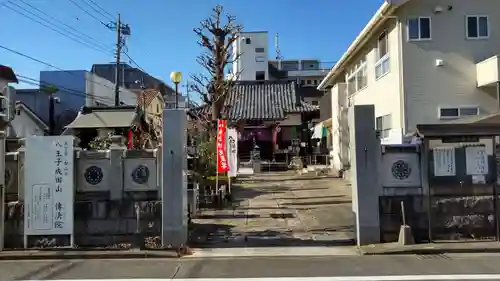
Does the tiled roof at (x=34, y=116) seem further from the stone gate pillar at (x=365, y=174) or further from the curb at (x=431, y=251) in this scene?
the curb at (x=431, y=251)

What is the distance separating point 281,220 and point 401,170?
4.17 meters

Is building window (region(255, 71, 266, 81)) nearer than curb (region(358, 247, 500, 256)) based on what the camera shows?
No

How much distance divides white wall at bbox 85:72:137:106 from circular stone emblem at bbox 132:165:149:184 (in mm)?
29135

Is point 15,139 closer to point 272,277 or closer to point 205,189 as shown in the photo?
point 272,277

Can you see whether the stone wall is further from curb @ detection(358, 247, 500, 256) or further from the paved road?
curb @ detection(358, 247, 500, 256)

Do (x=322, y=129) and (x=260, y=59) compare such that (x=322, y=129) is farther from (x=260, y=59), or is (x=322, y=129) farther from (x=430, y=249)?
(x=260, y=59)

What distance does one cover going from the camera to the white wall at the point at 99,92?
3812 centimetres

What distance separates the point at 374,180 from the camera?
10.1 metres

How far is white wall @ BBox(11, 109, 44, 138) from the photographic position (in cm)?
3020

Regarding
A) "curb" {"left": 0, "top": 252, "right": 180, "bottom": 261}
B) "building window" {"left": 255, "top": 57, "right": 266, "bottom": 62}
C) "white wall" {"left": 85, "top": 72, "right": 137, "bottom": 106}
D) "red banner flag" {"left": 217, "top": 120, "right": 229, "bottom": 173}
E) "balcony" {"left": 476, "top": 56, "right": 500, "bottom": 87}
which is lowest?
"curb" {"left": 0, "top": 252, "right": 180, "bottom": 261}

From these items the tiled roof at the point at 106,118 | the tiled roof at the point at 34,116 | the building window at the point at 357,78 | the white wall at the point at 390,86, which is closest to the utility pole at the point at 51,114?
the tiled roof at the point at 34,116

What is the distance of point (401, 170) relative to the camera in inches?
400

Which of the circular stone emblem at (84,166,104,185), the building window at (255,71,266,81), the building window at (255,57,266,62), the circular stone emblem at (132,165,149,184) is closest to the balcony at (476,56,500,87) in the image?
the circular stone emblem at (132,165,149,184)

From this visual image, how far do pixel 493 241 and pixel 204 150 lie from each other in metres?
12.6
